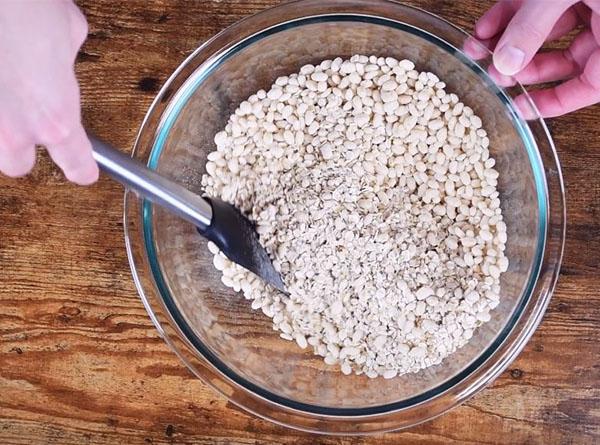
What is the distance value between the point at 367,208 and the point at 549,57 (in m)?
0.36

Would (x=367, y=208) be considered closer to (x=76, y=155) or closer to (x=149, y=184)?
(x=149, y=184)

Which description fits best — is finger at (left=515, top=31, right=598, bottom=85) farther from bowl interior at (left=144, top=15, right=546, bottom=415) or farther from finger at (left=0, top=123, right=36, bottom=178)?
finger at (left=0, top=123, right=36, bottom=178)

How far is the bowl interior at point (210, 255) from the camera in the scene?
3.71ft

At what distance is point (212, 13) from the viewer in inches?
48.9

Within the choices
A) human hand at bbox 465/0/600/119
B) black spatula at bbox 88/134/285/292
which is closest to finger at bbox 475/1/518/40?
human hand at bbox 465/0/600/119

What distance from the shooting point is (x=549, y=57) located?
117 cm

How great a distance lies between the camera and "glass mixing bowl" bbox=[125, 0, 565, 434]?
3.67ft

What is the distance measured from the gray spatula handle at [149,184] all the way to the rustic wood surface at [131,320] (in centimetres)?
28

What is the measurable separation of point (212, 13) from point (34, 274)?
492 millimetres

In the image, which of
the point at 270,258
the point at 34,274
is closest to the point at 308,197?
the point at 270,258

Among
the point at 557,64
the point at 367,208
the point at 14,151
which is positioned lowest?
the point at 367,208

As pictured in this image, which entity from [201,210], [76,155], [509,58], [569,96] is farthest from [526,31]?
[76,155]

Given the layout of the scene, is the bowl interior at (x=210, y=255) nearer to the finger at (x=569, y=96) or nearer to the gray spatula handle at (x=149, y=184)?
the finger at (x=569, y=96)

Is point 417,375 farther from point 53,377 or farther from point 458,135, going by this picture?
point 53,377
